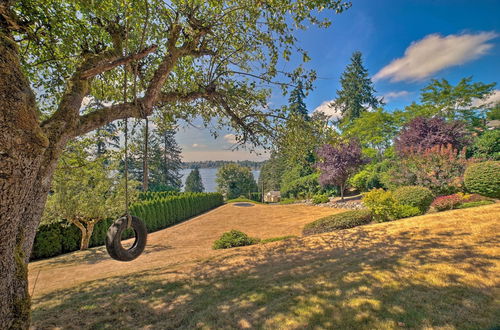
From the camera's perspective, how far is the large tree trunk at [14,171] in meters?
1.83

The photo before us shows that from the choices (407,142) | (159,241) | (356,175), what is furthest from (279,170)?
(159,241)

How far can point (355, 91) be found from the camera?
108 ft

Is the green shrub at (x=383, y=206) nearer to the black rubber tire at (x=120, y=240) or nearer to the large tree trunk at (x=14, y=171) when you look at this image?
the black rubber tire at (x=120, y=240)

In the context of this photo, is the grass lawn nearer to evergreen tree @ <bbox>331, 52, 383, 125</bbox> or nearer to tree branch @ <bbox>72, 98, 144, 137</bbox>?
tree branch @ <bbox>72, 98, 144, 137</bbox>

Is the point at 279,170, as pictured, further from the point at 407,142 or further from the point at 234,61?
the point at 234,61

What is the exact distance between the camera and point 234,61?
5852mm

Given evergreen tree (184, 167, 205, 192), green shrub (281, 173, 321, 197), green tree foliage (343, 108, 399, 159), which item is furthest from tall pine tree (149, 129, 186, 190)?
green tree foliage (343, 108, 399, 159)

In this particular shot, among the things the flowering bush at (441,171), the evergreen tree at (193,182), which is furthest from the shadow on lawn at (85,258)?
the evergreen tree at (193,182)

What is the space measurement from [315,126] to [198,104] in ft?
12.0

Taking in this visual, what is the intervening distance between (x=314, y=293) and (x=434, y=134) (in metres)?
16.1

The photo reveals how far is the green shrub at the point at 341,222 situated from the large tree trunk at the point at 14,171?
856cm

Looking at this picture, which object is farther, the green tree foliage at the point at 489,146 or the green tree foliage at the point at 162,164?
the green tree foliage at the point at 162,164

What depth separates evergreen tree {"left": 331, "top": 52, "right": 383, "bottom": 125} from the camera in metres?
32.5

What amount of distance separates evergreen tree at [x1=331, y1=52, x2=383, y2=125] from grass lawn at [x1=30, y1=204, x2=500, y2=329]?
29694mm
